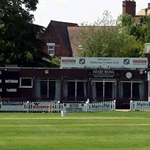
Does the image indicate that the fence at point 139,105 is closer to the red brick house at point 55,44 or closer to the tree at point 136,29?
the tree at point 136,29

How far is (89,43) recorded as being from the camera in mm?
80562

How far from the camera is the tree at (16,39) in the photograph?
200 ft

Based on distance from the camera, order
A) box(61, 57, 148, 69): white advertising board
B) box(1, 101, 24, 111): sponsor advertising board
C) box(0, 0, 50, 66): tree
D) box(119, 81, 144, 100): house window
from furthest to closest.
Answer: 1. box(0, 0, 50, 66): tree
2. box(119, 81, 144, 100): house window
3. box(61, 57, 148, 69): white advertising board
4. box(1, 101, 24, 111): sponsor advertising board

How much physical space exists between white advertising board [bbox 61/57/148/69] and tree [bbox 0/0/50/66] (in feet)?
31.3

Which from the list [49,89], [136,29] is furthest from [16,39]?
[136,29]

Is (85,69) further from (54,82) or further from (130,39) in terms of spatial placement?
(130,39)

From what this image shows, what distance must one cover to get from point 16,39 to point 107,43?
2023 cm

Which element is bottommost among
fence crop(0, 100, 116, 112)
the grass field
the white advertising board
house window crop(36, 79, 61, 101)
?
the grass field

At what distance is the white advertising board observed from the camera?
5181 centimetres

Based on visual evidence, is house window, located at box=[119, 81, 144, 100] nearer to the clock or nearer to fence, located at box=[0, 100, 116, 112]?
the clock

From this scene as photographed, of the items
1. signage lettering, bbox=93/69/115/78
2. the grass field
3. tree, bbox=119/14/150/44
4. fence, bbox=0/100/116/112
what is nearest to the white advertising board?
signage lettering, bbox=93/69/115/78

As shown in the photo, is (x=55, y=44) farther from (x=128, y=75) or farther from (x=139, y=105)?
(x=139, y=105)

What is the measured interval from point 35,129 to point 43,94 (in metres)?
25.2

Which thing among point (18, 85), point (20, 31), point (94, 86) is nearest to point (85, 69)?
point (94, 86)
